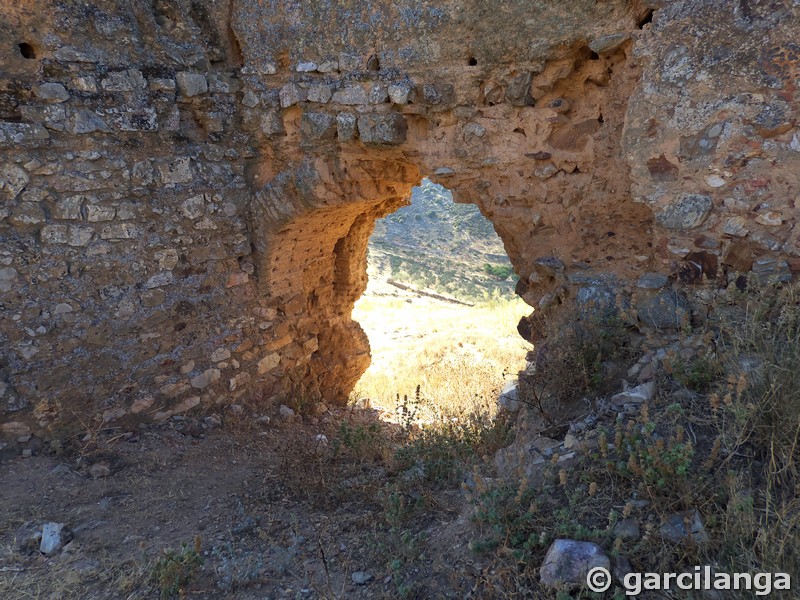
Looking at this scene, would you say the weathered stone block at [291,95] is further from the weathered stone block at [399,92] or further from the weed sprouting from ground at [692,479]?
the weed sprouting from ground at [692,479]

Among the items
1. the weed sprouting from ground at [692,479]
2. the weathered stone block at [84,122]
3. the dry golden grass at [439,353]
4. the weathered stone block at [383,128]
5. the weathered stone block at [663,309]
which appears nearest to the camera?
the weed sprouting from ground at [692,479]

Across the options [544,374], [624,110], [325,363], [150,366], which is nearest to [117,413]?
[150,366]

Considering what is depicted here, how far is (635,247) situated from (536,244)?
2.03ft

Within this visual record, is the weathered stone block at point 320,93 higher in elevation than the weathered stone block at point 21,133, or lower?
higher

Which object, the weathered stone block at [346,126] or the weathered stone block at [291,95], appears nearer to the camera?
the weathered stone block at [346,126]

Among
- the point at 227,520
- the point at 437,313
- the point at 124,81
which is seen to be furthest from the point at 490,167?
the point at 437,313

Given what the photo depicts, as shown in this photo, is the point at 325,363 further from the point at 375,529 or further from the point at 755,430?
the point at 755,430

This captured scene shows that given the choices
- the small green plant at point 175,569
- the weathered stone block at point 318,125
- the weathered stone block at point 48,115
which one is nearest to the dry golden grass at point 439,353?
the weathered stone block at point 318,125

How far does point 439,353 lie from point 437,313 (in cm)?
362

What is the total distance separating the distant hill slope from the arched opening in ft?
0.11

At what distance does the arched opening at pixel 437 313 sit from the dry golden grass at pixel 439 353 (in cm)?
1

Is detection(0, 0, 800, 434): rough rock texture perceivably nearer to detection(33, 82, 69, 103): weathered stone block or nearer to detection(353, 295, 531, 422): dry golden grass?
detection(33, 82, 69, 103): weathered stone block

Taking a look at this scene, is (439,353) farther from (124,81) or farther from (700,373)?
(700,373)

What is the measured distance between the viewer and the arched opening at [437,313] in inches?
246
